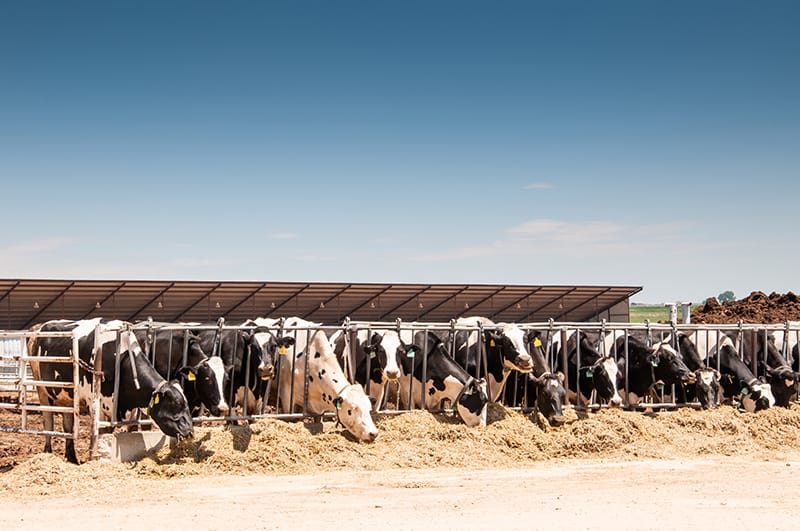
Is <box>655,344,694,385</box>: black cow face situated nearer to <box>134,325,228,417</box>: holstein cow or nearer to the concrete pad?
<box>134,325,228,417</box>: holstein cow

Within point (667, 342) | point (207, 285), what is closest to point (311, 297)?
point (207, 285)

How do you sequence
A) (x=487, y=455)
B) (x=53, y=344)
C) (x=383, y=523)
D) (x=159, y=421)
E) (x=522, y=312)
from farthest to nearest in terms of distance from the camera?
1. (x=522, y=312)
2. (x=53, y=344)
3. (x=487, y=455)
4. (x=159, y=421)
5. (x=383, y=523)

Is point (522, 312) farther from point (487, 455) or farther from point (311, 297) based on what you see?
point (487, 455)

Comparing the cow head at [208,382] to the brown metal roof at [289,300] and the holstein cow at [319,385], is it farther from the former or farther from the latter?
the brown metal roof at [289,300]

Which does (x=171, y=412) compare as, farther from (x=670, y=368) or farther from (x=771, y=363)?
(x=771, y=363)

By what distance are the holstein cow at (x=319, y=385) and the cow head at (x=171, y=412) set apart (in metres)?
2.18

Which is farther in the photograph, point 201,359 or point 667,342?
point 667,342

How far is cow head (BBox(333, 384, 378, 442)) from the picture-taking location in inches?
498

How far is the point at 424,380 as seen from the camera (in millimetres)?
14133

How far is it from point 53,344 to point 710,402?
36.4 ft

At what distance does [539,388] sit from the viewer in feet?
47.2

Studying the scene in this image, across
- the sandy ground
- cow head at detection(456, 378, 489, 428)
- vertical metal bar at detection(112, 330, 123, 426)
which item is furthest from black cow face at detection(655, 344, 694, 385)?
vertical metal bar at detection(112, 330, 123, 426)

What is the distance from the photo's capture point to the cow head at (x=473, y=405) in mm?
13648

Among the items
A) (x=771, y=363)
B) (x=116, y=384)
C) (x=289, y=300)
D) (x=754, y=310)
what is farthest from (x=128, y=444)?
(x=754, y=310)
